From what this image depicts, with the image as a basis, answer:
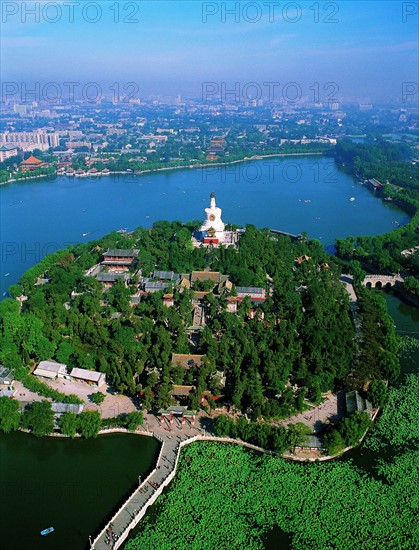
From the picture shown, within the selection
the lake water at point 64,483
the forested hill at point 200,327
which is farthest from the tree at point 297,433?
the lake water at point 64,483

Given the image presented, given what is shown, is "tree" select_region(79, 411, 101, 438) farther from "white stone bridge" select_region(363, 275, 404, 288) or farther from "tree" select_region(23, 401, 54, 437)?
"white stone bridge" select_region(363, 275, 404, 288)

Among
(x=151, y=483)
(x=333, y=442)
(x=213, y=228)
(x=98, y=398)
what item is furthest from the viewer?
(x=213, y=228)

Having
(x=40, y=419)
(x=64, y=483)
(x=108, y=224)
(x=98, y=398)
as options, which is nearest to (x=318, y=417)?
(x=98, y=398)

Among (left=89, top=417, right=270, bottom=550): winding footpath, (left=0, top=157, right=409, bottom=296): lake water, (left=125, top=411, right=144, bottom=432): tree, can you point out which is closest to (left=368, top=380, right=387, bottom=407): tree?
(left=89, top=417, right=270, bottom=550): winding footpath

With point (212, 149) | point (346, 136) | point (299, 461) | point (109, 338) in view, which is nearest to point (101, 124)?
point (212, 149)

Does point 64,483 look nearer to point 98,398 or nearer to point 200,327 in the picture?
point 98,398

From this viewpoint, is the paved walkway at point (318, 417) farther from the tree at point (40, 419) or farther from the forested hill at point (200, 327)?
the tree at point (40, 419)
